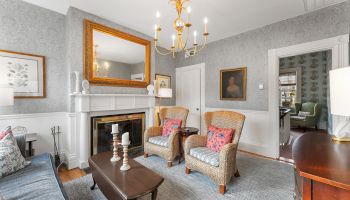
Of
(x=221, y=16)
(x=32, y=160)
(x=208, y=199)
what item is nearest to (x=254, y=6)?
(x=221, y=16)

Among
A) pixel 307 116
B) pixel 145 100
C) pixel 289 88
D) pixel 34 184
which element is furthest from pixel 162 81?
pixel 289 88

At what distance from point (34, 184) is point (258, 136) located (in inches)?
147

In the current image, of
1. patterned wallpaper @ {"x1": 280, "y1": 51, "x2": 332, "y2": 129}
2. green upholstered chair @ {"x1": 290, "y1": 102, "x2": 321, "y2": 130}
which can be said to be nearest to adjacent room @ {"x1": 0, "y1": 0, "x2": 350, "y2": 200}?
green upholstered chair @ {"x1": 290, "y1": 102, "x2": 321, "y2": 130}

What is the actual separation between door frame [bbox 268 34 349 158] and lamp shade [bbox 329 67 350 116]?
5.73 ft

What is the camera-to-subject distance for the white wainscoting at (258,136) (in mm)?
3311

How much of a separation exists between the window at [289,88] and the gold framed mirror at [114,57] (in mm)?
5832

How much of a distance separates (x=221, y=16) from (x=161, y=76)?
237 cm

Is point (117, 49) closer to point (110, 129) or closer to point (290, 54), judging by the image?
point (110, 129)

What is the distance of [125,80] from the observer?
11.4ft

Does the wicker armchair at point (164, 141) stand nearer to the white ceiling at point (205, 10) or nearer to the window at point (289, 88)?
the white ceiling at point (205, 10)

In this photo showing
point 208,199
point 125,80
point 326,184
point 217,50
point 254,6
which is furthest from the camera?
point 217,50

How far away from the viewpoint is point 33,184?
Answer: 1438 millimetres

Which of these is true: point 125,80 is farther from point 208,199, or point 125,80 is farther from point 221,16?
point 208,199

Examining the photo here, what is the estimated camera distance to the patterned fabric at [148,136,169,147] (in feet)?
9.50
